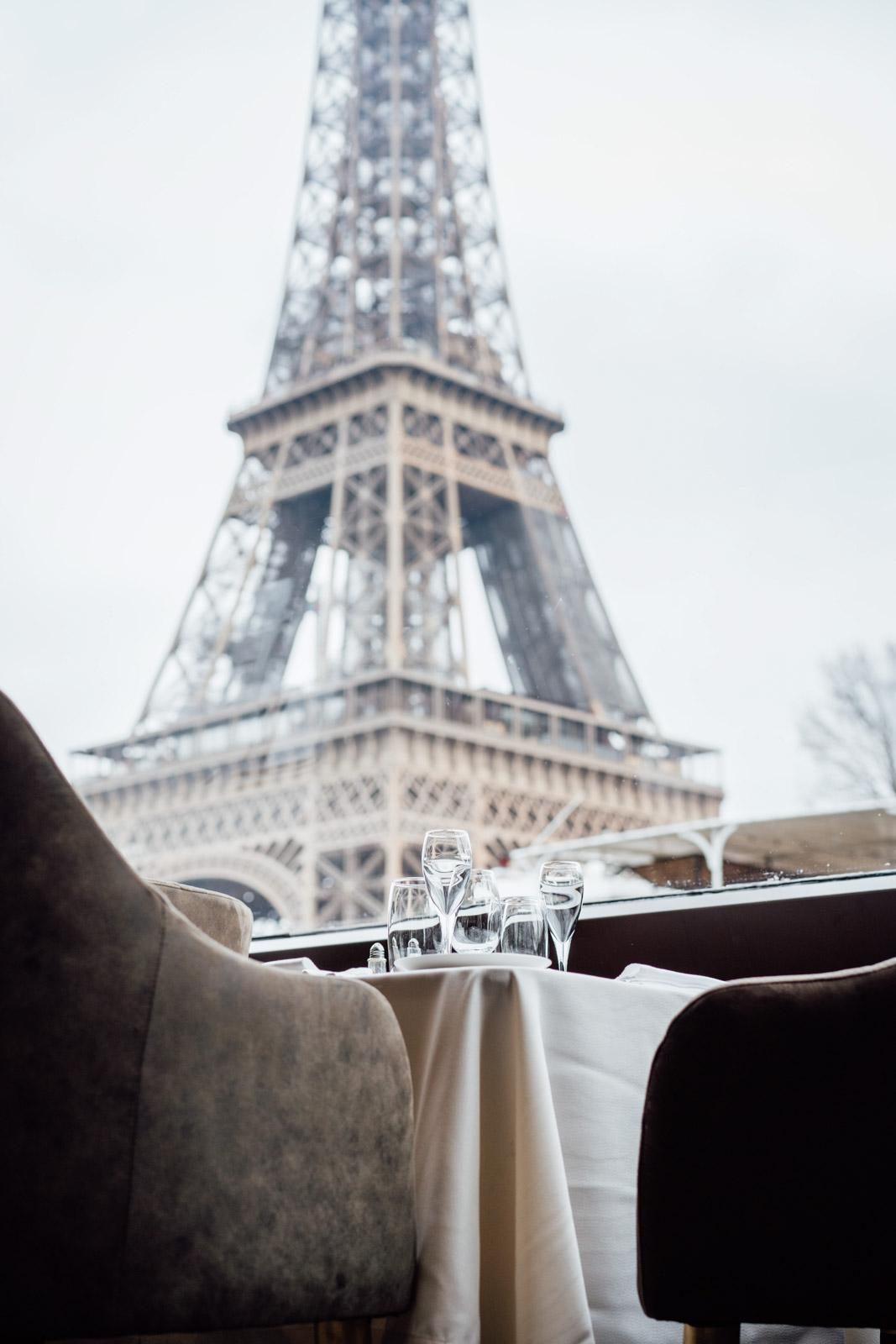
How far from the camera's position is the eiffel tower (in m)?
9.55

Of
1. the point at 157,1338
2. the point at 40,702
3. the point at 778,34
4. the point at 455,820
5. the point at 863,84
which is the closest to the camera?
the point at 157,1338

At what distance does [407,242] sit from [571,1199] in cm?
1183

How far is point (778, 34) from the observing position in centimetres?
784

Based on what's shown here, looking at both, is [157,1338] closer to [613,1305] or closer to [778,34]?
[613,1305]

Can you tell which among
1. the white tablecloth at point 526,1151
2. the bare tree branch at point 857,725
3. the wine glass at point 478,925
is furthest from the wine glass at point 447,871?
the bare tree branch at point 857,725

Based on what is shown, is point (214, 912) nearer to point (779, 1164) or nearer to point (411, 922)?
point (411, 922)

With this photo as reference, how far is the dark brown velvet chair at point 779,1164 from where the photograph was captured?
916 millimetres

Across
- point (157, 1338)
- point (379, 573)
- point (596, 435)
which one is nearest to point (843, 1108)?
point (157, 1338)

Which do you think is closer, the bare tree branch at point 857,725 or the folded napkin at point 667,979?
the folded napkin at point 667,979

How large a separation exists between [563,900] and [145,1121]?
0.61m

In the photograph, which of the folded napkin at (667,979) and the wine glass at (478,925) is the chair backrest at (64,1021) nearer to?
the wine glass at (478,925)

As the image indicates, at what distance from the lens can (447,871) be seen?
142 centimetres

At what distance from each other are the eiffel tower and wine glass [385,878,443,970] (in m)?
7.08

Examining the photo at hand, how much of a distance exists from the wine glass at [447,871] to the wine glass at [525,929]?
0.06 meters
